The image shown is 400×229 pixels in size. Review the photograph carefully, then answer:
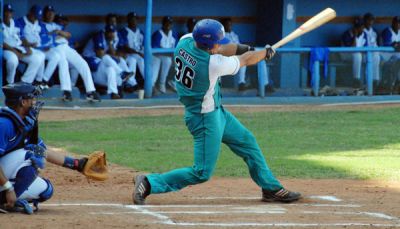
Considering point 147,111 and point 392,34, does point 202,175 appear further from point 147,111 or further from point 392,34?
point 392,34

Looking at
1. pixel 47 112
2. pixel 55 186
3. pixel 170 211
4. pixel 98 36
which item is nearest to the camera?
pixel 170 211

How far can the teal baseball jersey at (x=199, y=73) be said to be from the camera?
24.9ft

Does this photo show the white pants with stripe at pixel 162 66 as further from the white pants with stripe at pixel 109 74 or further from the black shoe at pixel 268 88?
the black shoe at pixel 268 88

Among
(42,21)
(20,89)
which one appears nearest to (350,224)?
(20,89)

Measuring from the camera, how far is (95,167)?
752 cm

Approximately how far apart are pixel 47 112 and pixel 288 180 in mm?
6571

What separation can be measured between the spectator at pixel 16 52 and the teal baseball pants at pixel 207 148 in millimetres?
8105

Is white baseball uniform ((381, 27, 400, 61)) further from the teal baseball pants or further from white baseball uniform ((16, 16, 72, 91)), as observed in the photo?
the teal baseball pants

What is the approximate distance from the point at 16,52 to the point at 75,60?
990mm

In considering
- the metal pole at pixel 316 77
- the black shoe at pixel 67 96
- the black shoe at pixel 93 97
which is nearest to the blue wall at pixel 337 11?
the metal pole at pixel 316 77

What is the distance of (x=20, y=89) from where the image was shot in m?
7.08

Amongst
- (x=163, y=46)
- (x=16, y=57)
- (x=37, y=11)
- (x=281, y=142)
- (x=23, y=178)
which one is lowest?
(x=281, y=142)

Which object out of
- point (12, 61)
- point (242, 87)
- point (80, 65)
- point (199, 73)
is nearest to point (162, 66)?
point (80, 65)

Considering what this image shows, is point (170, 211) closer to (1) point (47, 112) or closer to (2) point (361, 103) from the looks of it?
(1) point (47, 112)
